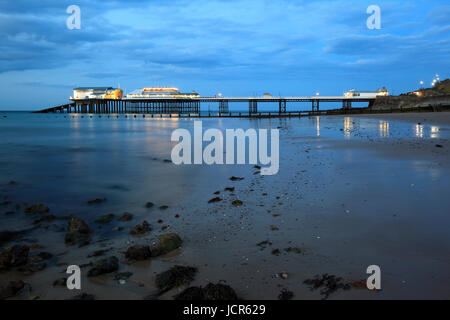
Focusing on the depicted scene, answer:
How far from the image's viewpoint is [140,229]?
5.74m

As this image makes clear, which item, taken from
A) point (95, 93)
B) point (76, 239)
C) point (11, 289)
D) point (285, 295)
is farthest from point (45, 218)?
point (95, 93)

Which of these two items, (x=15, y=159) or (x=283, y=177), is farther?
(x=15, y=159)

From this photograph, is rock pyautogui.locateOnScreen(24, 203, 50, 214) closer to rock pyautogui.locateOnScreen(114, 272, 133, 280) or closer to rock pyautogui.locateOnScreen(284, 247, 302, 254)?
rock pyautogui.locateOnScreen(114, 272, 133, 280)

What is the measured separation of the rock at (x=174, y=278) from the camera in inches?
153

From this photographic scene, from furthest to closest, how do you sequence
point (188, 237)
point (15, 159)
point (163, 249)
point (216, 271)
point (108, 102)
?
point (108, 102)
point (15, 159)
point (188, 237)
point (163, 249)
point (216, 271)

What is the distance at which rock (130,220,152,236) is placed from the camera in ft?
18.6

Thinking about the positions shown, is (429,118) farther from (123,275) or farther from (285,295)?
(123,275)

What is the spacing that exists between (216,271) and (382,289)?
1.94m

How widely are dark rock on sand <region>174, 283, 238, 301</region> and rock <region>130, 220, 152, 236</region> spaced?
2240mm

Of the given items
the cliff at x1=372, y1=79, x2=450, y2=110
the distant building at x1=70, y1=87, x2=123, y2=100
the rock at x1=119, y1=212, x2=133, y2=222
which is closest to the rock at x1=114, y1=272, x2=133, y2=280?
the rock at x1=119, y1=212, x2=133, y2=222
